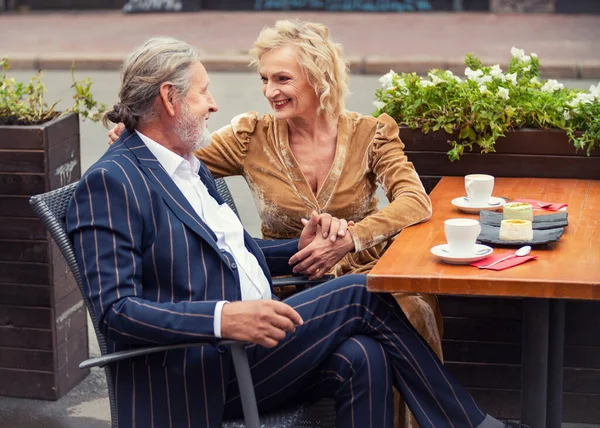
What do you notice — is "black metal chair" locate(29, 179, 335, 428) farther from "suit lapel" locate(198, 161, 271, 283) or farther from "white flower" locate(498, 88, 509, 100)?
"white flower" locate(498, 88, 509, 100)

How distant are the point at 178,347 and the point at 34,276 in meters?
1.58

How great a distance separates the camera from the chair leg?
9.35 feet

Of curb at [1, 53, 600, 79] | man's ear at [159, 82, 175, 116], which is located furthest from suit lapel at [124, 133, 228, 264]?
curb at [1, 53, 600, 79]

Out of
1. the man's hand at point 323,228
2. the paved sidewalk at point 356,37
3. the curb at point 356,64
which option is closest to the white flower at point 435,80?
the man's hand at point 323,228

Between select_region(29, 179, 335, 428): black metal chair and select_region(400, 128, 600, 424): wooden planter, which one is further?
select_region(400, 128, 600, 424): wooden planter

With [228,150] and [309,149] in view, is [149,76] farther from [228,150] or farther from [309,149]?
[309,149]

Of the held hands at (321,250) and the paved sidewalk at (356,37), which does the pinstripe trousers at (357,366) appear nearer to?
the held hands at (321,250)

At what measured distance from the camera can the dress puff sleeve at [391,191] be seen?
3619 mm

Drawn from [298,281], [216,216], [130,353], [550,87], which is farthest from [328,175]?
[130,353]

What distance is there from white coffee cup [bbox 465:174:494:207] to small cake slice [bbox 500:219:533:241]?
44 cm

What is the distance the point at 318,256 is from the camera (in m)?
3.53

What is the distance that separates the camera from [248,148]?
3.95 metres

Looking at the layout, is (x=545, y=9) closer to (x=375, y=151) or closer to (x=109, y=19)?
(x=109, y=19)

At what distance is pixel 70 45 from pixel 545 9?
7.45m
